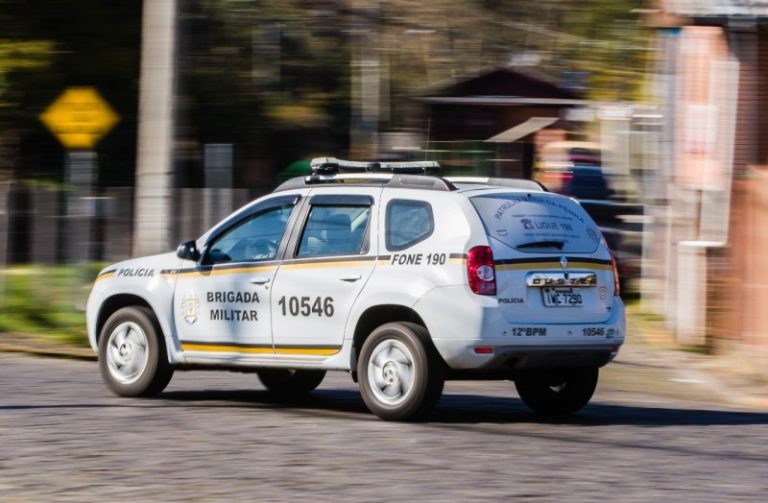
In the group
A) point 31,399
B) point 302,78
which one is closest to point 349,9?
point 302,78

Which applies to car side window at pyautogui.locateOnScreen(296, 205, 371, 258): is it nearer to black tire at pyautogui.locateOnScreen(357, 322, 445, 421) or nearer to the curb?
black tire at pyautogui.locateOnScreen(357, 322, 445, 421)

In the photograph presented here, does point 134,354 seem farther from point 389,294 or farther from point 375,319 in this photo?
point 389,294

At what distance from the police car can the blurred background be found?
4418mm

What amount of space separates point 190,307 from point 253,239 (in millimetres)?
723

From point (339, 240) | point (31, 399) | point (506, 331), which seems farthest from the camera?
point (31, 399)

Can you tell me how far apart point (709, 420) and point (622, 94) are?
16877 mm

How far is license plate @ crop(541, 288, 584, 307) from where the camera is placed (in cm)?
966

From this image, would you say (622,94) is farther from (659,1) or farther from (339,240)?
(339,240)

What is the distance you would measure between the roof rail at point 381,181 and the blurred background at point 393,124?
5.06 m

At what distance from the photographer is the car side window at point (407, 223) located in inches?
A: 385

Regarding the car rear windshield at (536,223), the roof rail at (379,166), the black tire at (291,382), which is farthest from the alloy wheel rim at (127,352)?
the car rear windshield at (536,223)

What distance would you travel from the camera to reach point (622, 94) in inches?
1052

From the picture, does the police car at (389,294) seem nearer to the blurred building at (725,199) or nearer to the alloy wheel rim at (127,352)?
the alloy wheel rim at (127,352)

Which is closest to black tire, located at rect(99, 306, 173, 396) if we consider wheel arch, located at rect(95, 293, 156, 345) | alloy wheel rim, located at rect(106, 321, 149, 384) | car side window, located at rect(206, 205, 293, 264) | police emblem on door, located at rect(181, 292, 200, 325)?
alloy wheel rim, located at rect(106, 321, 149, 384)
